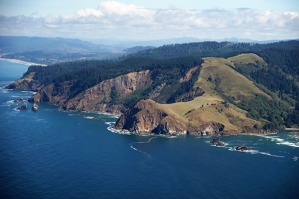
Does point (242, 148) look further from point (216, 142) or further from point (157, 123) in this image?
point (157, 123)

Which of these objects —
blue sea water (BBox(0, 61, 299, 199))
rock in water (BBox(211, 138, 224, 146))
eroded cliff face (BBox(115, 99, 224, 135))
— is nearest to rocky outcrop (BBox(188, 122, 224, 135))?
eroded cliff face (BBox(115, 99, 224, 135))

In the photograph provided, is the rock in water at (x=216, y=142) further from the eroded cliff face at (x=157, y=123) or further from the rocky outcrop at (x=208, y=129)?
the eroded cliff face at (x=157, y=123)

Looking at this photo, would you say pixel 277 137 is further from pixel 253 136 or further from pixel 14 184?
pixel 14 184

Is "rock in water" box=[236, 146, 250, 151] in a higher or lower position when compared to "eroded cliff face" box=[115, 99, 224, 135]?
lower

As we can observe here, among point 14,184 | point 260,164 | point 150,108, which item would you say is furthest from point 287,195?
point 150,108

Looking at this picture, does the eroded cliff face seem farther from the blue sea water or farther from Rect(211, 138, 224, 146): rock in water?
Rect(211, 138, 224, 146): rock in water

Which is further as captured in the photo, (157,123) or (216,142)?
(157,123)

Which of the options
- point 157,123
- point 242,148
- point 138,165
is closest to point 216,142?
point 242,148
